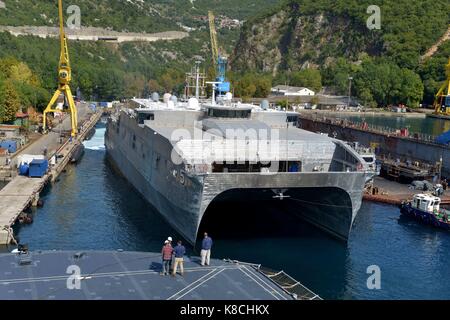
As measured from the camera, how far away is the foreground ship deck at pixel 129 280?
794 inches

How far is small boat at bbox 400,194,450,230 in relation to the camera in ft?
140

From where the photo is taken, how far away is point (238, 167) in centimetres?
3891

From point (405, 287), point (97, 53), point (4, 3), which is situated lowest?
point (405, 287)

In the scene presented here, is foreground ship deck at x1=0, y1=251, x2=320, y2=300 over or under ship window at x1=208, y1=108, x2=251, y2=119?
under

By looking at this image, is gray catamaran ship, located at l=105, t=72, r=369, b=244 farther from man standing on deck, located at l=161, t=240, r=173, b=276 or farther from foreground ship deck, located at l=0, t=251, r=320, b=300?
man standing on deck, located at l=161, t=240, r=173, b=276

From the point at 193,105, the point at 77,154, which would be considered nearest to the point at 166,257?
the point at 193,105

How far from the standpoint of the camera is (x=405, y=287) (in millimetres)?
31141

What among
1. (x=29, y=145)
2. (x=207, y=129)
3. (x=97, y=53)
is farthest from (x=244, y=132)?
(x=97, y=53)

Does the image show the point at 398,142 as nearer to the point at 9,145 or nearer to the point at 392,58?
the point at 9,145

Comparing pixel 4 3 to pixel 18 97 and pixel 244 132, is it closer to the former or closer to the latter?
pixel 18 97

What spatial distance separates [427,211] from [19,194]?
1179 inches

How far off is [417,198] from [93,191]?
86.4ft

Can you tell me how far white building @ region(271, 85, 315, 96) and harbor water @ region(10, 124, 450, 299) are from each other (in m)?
110

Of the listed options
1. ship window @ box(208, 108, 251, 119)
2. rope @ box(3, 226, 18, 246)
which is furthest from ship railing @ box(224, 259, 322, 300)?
ship window @ box(208, 108, 251, 119)
